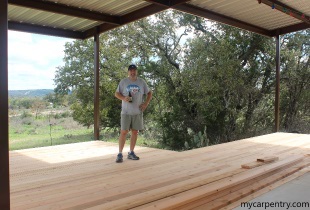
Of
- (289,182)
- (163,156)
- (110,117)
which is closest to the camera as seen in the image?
(289,182)

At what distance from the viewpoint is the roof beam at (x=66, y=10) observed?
4.67m

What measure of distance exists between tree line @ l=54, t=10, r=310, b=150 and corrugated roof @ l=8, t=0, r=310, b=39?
4.36 meters

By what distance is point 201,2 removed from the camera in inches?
201

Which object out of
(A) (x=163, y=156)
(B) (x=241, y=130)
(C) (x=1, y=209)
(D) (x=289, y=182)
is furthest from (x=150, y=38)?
(C) (x=1, y=209)

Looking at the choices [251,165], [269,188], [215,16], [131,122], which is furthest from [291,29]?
[269,188]

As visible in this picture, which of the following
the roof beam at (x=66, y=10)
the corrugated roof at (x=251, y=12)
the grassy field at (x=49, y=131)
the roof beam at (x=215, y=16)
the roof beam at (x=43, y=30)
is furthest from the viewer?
the grassy field at (x=49, y=131)

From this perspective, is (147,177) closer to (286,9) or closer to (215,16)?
(215,16)

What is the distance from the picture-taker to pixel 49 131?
12836 millimetres

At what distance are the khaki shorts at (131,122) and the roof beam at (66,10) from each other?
2.22 m

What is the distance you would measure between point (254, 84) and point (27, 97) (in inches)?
351

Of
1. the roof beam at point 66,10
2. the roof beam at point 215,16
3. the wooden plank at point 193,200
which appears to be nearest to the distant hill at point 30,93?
the roof beam at point 66,10

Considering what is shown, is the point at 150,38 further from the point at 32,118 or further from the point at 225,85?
the point at 32,118

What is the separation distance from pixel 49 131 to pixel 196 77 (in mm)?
6600

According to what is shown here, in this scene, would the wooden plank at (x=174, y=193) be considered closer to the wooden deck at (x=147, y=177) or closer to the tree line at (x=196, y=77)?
the wooden deck at (x=147, y=177)
